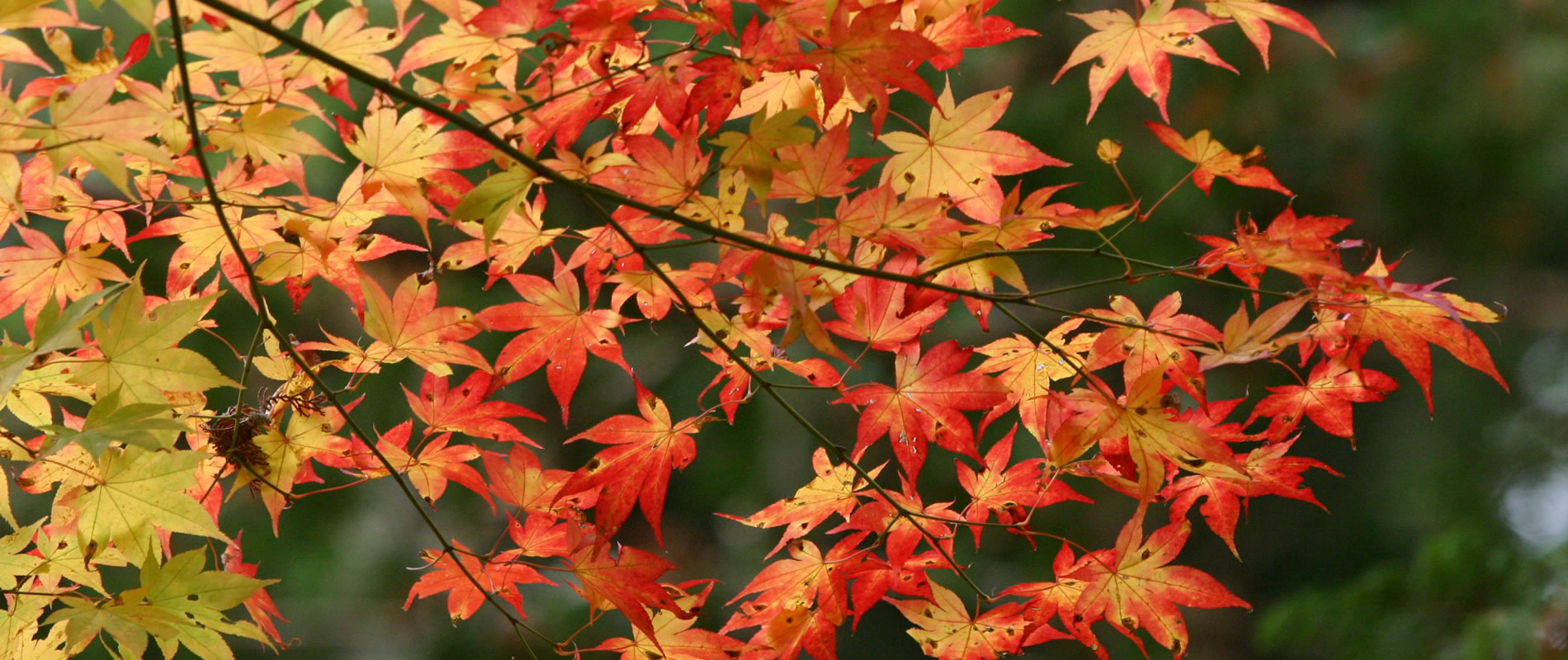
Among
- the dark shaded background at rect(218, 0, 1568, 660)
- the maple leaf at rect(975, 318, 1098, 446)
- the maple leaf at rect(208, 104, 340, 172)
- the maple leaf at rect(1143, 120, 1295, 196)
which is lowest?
the dark shaded background at rect(218, 0, 1568, 660)

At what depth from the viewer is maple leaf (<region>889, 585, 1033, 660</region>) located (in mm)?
1063

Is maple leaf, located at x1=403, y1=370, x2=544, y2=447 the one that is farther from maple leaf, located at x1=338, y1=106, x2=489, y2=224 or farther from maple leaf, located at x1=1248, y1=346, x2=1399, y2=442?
maple leaf, located at x1=1248, y1=346, x2=1399, y2=442

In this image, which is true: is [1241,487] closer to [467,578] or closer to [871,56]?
[871,56]

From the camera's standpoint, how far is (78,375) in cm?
81

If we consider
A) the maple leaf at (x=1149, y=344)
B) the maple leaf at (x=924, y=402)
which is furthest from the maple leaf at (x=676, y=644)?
the maple leaf at (x=1149, y=344)

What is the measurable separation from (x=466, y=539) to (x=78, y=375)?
127 inches

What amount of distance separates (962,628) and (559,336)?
1.60 ft

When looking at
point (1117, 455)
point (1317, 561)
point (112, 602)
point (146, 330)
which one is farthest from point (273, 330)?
point (1317, 561)

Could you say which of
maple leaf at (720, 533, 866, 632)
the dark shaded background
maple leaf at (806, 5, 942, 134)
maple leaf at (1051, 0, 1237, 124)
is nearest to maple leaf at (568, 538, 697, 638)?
maple leaf at (720, 533, 866, 632)

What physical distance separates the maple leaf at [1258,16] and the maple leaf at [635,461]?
591mm

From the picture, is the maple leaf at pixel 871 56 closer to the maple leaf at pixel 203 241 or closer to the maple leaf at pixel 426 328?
the maple leaf at pixel 426 328

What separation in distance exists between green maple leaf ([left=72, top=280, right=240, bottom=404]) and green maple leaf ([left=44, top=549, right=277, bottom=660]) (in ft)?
0.44

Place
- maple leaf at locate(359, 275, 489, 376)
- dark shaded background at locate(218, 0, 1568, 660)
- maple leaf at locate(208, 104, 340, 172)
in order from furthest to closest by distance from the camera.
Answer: dark shaded background at locate(218, 0, 1568, 660) → maple leaf at locate(359, 275, 489, 376) → maple leaf at locate(208, 104, 340, 172)

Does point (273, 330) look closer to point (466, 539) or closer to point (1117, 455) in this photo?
point (1117, 455)
